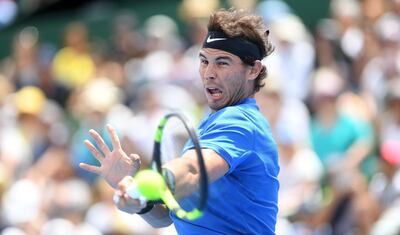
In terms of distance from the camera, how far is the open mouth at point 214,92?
4785 mm

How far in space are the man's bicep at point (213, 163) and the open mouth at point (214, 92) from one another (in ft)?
1.91

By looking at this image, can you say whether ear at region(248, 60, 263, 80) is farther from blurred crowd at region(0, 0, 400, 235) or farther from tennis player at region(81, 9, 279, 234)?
blurred crowd at region(0, 0, 400, 235)

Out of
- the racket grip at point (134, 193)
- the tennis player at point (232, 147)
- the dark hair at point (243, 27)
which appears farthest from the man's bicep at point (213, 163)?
the dark hair at point (243, 27)

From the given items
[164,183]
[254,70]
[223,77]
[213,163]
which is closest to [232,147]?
[213,163]

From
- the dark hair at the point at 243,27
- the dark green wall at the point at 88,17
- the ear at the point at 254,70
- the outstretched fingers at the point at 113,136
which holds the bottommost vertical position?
the dark green wall at the point at 88,17

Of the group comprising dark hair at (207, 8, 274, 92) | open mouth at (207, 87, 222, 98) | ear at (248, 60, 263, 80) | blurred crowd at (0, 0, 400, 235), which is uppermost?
dark hair at (207, 8, 274, 92)

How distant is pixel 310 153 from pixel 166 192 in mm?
5319

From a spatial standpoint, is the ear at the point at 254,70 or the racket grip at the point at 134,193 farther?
the ear at the point at 254,70

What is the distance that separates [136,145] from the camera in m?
10.2

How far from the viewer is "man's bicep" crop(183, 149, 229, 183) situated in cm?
416

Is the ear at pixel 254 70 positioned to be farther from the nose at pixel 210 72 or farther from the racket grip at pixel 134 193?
→ the racket grip at pixel 134 193

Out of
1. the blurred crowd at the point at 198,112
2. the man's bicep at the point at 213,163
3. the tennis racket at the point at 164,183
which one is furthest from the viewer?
the blurred crowd at the point at 198,112

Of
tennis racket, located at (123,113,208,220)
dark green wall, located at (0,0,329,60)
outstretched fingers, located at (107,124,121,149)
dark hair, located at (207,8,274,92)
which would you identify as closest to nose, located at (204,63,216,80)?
dark hair, located at (207,8,274,92)

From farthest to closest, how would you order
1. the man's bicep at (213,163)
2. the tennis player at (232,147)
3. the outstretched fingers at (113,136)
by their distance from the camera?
1. the outstretched fingers at (113,136)
2. the tennis player at (232,147)
3. the man's bicep at (213,163)
